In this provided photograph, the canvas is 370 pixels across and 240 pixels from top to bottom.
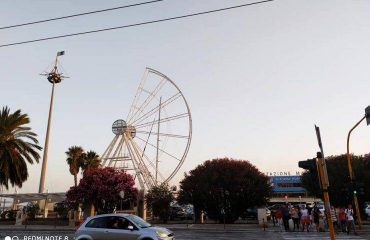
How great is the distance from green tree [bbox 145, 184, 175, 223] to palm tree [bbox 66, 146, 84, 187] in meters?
18.8

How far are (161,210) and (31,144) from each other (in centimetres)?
1480

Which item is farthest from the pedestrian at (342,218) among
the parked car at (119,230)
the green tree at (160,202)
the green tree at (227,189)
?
the green tree at (160,202)

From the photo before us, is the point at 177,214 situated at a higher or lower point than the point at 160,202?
lower

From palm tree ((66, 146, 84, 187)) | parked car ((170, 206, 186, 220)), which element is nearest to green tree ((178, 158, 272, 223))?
parked car ((170, 206, 186, 220))

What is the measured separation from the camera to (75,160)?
57688mm

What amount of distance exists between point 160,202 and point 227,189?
7.60 m

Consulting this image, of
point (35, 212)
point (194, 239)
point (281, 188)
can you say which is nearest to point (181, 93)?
point (35, 212)

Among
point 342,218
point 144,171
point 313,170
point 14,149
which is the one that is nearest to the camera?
point 313,170

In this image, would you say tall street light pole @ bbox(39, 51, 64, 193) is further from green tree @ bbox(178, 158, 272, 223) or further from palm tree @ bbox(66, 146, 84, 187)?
green tree @ bbox(178, 158, 272, 223)

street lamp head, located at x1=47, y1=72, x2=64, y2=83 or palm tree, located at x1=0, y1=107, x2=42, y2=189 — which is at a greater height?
street lamp head, located at x1=47, y1=72, x2=64, y2=83

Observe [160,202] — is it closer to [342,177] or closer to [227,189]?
[227,189]

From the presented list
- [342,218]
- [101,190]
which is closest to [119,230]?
[342,218]

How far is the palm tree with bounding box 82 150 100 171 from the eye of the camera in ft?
189

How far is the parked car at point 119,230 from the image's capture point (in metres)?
13.4
